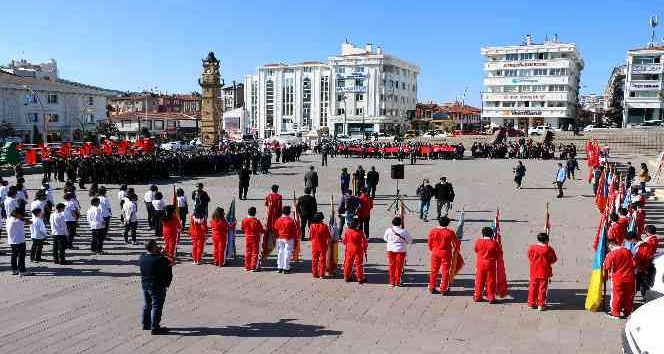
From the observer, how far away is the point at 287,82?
9238 cm

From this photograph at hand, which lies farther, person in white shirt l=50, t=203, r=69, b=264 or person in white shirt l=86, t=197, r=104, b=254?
person in white shirt l=86, t=197, r=104, b=254

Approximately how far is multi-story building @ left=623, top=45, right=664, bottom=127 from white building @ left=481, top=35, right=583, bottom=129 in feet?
26.3

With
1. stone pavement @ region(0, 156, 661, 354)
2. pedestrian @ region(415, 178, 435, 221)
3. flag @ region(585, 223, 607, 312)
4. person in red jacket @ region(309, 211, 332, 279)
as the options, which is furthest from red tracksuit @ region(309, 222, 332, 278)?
pedestrian @ region(415, 178, 435, 221)

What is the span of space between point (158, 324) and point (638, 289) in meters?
7.62

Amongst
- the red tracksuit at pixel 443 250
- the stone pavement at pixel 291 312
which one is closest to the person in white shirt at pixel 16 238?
the stone pavement at pixel 291 312

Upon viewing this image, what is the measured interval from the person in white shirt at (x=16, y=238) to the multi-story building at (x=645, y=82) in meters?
80.7

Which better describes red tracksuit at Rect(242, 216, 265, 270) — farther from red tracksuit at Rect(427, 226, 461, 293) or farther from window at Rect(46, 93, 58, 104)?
window at Rect(46, 93, 58, 104)

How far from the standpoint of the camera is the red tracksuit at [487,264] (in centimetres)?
909

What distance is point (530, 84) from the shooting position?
83625 millimetres

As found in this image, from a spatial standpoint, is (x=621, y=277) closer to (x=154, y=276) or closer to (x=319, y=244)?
(x=319, y=244)

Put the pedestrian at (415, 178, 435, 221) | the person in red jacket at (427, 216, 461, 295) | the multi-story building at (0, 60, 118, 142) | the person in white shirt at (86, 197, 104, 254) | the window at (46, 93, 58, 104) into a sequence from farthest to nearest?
the window at (46, 93, 58, 104)
the multi-story building at (0, 60, 118, 142)
the pedestrian at (415, 178, 435, 221)
the person in white shirt at (86, 197, 104, 254)
the person in red jacket at (427, 216, 461, 295)

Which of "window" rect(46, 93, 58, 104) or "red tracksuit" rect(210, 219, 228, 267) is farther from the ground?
"window" rect(46, 93, 58, 104)

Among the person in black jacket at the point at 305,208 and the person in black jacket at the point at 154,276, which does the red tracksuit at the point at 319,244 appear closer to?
the person in black jacket at the point at 305,208

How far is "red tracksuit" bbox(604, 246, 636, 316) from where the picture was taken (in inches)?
331
